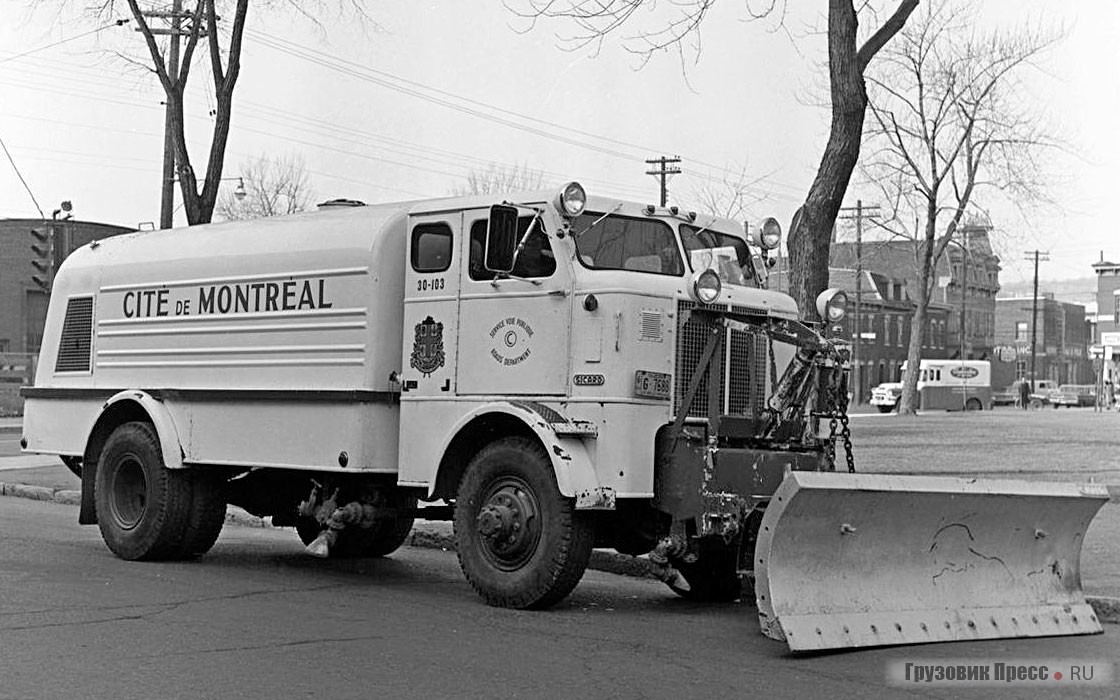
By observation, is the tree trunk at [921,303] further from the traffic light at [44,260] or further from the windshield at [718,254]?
the windshield at [718,254]

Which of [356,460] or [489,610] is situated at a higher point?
[356,460]

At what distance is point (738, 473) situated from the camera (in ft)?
31.9

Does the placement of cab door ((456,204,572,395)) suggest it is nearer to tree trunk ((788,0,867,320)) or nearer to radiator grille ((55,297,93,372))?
radiator grille ((55,297,93,372))

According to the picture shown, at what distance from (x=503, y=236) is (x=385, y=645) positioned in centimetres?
318

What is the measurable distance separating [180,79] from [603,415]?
53.6 ft

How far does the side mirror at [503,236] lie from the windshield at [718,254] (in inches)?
55.1

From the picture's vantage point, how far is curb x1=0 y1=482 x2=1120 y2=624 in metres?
10.1

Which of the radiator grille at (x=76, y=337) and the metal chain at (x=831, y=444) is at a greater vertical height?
A: the radiator grille at (x=76, y=337)

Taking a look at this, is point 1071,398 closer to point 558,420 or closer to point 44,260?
point 44,260

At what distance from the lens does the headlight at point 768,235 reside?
11680mm

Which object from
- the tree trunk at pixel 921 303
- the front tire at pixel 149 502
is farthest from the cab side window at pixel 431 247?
the tree trunk at pixel 921 303

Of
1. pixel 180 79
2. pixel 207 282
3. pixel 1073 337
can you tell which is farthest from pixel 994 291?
pixel 207 282

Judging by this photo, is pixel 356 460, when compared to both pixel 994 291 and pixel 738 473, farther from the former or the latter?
pixel 994 291

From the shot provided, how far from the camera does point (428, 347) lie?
417 inches
